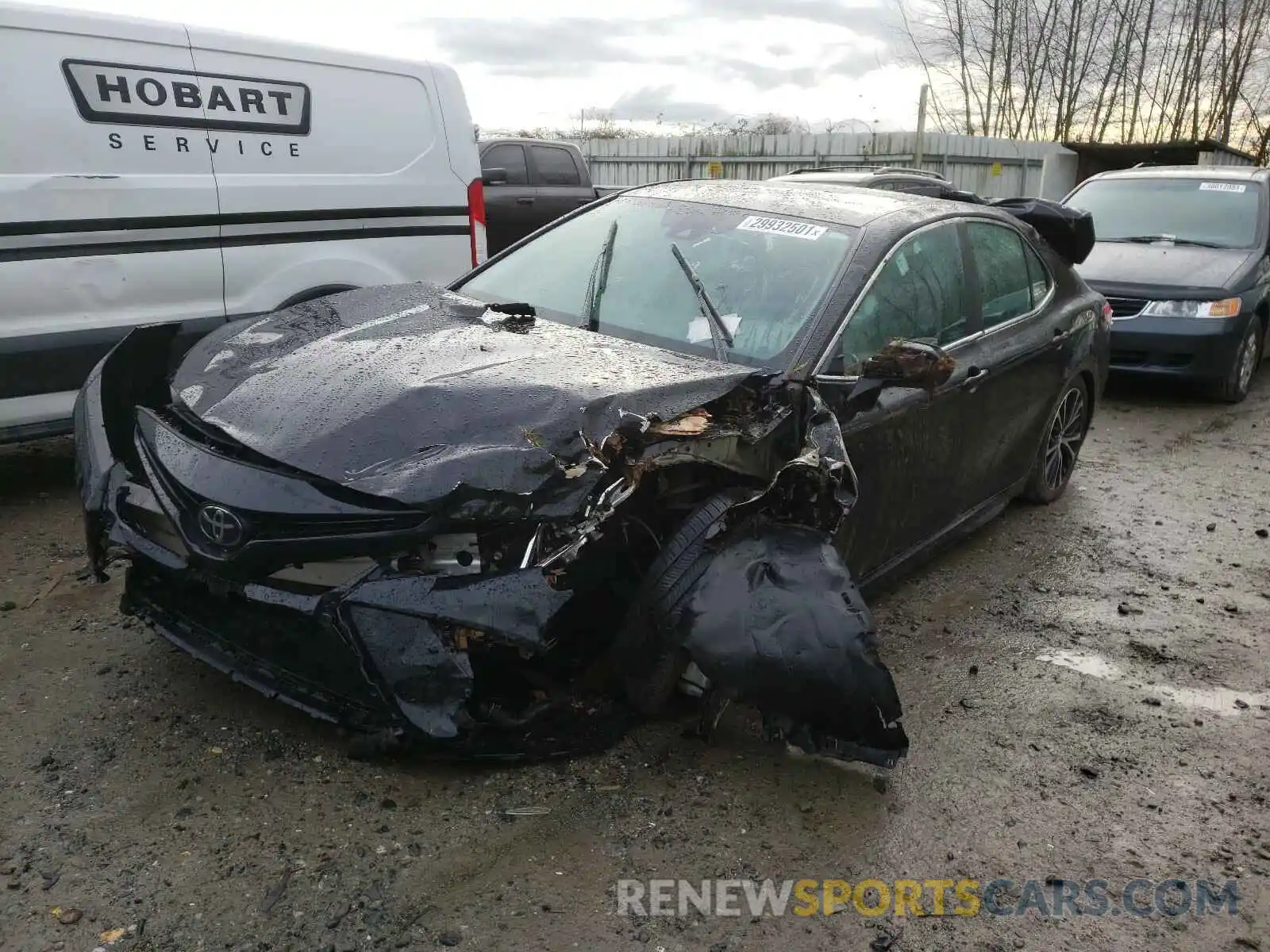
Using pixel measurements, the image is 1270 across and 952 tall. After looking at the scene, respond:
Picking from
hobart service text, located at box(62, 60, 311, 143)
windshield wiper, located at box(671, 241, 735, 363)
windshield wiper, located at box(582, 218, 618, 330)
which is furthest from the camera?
hobart service text, located at box(62, 60, 311, 143)

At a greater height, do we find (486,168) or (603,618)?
(486,168)

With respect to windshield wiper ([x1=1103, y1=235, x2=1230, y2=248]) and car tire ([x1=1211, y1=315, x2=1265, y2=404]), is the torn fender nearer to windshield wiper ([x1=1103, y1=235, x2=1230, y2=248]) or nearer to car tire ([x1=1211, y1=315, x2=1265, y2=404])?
car tire ([x1=1211, y1=315, x2=1265, y2=404])

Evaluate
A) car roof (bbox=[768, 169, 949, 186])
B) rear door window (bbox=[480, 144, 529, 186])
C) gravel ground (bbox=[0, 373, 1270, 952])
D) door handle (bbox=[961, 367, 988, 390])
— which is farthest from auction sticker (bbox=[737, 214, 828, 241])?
rear door window (bbox=[480, 144, 529, 186])

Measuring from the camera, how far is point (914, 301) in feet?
12.2

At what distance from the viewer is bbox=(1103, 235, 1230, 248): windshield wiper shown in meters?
7.99

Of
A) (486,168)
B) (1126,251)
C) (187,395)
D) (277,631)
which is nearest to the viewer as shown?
(277,631)

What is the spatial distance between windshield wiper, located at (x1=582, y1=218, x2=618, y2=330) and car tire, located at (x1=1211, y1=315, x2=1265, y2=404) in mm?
5631

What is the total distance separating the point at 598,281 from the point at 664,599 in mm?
1591

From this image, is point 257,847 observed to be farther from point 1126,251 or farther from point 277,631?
point 1126,251

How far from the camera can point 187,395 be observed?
120 inches

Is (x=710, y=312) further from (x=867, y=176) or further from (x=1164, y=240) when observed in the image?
(x=1164, y=240)

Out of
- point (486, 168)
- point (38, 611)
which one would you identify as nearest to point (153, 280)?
point (38, 611)

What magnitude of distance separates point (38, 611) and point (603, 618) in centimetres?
227

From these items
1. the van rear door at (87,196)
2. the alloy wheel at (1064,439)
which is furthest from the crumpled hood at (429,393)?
the alloy wheel at (1064,439)
